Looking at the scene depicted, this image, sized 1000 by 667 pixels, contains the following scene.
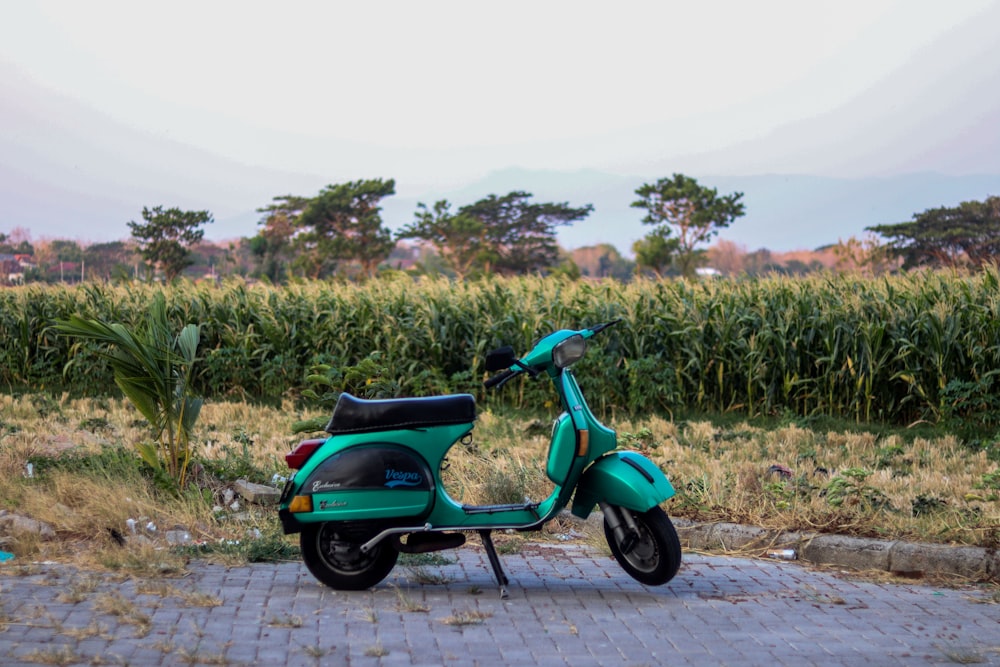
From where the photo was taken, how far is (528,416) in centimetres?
1217

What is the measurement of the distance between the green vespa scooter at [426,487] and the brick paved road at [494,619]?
214mm

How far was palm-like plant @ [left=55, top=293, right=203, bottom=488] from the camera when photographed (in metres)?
6.97

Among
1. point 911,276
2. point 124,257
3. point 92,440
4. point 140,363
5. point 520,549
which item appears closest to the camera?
point 520,549

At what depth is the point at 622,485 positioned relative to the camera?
527 centimetres

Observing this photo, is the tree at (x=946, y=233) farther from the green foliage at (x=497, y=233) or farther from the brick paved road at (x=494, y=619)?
the brick paved road at (x=494, y=619)

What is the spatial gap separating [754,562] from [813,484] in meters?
1.42

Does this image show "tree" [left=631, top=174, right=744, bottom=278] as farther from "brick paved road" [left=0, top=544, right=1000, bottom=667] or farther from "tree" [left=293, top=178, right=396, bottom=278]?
"brick paved road" [left=0, top=544, right=1000, bottom=667]

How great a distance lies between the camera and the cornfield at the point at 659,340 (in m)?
12.0

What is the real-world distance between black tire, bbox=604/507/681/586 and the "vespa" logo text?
1085mm

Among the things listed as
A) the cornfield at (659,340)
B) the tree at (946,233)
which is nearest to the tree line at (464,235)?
the tree at (946,233)

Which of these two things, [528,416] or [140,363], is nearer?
[140,363]

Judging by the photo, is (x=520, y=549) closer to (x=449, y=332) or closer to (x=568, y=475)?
(x=568, y=475)

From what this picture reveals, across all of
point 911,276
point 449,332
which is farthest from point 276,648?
point 911,276

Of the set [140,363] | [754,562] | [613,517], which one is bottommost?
[754,562]
